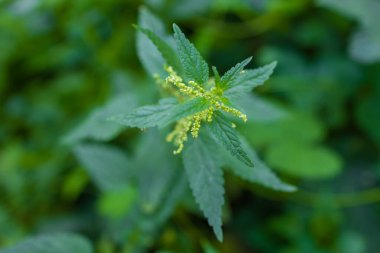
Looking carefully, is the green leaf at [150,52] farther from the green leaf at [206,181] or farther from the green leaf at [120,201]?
the green leaf at [120,201]

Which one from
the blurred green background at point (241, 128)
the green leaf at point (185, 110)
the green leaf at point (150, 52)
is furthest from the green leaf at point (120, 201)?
the green leaf at point (185, 110)

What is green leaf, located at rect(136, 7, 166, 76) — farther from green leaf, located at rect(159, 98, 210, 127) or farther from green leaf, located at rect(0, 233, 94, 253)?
green leaf, located at rect(0, 233, 94, 253)

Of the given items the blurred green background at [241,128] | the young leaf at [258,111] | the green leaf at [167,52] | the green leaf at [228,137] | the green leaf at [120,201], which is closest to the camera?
the green leaf at [228,137]

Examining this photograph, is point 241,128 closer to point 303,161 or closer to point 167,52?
point 303,161

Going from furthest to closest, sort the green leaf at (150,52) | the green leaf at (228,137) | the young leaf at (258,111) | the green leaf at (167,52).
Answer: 1. the young leaf at (258,111)
2. the green leaf at (150,52)
3. the green leaf at (167,52)
4. the green leaf at (228,137)

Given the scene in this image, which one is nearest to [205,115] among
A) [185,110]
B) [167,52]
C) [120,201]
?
[185,110]

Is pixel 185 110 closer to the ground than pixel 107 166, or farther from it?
farther from it
